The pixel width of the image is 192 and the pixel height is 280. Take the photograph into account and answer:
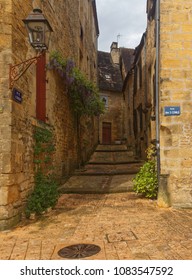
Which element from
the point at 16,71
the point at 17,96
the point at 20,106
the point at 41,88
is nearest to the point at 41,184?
the point at 20,106

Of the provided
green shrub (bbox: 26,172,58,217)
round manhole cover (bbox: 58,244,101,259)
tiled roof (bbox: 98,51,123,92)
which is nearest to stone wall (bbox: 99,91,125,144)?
tiled roof (bbox: 98,51,123,92)

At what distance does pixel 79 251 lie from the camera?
3.98 m

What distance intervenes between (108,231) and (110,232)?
7 cm

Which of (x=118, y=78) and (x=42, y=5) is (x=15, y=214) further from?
(x=118, y=78)

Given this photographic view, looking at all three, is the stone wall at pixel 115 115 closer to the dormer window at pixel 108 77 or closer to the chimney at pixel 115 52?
the dormer window at pixel 108 77

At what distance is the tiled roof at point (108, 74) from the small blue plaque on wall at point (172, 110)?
20582 millimetres

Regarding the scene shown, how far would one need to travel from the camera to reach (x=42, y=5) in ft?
24.3

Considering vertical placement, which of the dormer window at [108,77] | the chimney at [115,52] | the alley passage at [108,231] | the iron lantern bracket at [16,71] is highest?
the chimney at [115,52]

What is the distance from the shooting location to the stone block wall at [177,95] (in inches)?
265

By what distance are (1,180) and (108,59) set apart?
28316 millimetres

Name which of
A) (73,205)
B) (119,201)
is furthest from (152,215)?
(73,205)

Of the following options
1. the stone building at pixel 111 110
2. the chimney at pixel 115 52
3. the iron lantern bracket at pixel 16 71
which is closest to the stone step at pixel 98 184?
the iron lantern bracket at pixel 16 71

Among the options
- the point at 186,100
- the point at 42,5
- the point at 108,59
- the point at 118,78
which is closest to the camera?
the point at 186,100

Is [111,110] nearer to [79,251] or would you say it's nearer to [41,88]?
[41,88]
